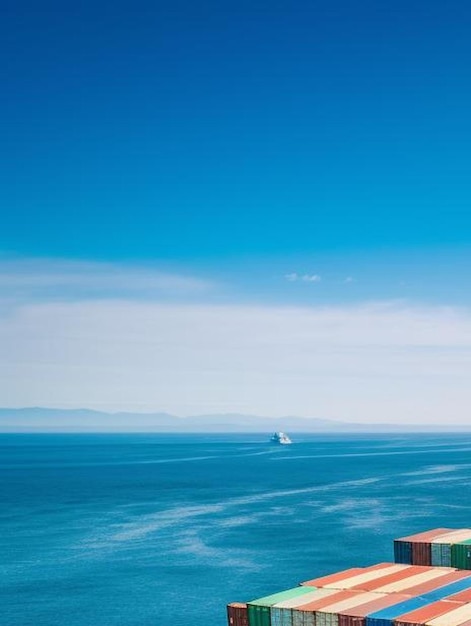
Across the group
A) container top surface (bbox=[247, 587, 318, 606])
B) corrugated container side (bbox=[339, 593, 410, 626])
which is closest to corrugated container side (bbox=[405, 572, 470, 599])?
corrugated container side (bbox=[339, 593, 410, 626])

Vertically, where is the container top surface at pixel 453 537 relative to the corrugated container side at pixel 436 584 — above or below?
above

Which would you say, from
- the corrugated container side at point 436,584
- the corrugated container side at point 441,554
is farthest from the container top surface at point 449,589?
the corrugated container side at point 441,554

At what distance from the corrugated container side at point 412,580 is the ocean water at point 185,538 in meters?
18.8

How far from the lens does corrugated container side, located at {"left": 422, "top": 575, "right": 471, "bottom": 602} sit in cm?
3747

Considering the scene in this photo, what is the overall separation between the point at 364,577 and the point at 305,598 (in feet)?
19.0

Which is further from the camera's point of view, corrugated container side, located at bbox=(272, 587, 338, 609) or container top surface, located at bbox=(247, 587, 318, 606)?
container top surface, located at bbox=(247, 587, 318, 606)

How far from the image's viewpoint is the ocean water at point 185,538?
63.0 metres

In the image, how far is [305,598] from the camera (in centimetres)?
3916

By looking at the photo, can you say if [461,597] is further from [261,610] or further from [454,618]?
[261,610]

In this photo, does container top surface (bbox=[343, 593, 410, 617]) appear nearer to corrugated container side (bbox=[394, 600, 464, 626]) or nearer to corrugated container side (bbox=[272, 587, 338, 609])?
corrugated container side (bbox=[394, 600, 464, 626])

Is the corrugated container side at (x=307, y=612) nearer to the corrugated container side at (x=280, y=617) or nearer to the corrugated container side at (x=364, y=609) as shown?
the corrugated container side at (x=280, y=617)

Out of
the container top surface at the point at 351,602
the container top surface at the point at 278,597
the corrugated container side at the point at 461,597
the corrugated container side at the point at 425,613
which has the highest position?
the corrugated container side at the point at 461,597

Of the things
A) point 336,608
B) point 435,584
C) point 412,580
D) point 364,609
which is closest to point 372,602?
point 364,609

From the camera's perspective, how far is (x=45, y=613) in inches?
2377
